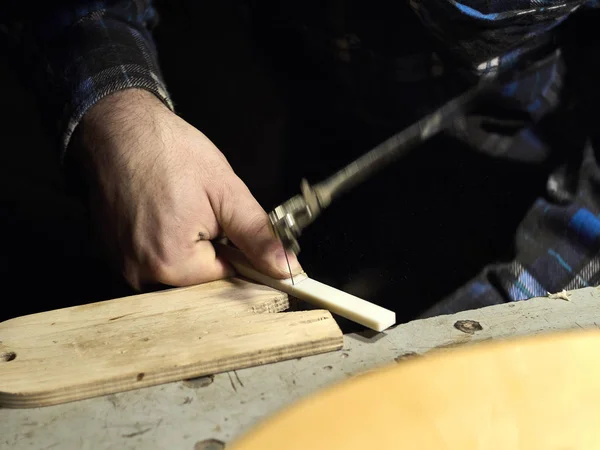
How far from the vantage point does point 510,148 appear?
3.17 ft

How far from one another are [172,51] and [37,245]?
0.51 m

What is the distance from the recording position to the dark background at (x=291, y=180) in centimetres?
91

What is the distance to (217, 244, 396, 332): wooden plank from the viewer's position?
59 centimetres

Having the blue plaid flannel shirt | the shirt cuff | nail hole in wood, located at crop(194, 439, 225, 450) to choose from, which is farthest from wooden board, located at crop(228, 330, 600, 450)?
the shirt cuff

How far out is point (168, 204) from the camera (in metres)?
0.72

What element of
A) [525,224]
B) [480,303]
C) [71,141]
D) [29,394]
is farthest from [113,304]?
[525,224]

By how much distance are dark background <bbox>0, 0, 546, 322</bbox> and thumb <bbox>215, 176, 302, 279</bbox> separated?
0.19 metres

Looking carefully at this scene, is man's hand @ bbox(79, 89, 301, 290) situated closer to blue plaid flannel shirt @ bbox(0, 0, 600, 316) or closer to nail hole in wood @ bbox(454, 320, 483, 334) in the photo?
blue plaid flannel shirt @ bbox(0, 0, 600, 316)

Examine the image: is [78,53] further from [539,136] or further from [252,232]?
[539,136]

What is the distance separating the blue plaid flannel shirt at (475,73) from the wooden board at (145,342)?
1.00ft

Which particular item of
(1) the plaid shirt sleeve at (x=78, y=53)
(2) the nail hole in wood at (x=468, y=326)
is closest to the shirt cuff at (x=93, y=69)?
(1) the plaid shirt sleeve at (x=78, y=53)

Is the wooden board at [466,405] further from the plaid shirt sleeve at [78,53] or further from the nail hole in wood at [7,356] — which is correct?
the plaid shirt sleeve at [78,53]

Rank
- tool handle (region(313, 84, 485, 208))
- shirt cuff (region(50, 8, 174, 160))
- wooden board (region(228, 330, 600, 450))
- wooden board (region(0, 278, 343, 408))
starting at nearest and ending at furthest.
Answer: wooden board (region(228, 330, 600, 450))
wooden board (region(0, 278, 343, 408))
tool handle (region(313, 84, 485, 208))
shirt cuff (region(50, 8, 174, 160))

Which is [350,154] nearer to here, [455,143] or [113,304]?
[455,143]
